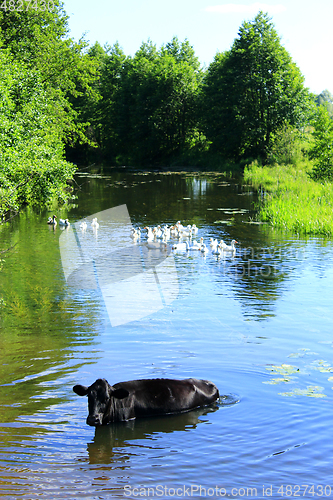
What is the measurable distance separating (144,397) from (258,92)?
2466 inches

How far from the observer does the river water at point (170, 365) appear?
5887 mm

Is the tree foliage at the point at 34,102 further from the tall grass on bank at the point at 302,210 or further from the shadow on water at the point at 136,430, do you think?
the tall grass on bank at the point at 302,210

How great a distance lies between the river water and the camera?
5.89 m

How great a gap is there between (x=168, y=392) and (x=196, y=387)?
438mm

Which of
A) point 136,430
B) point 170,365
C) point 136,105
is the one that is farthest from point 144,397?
point 136,105

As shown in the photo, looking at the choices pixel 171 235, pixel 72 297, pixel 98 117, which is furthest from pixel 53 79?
pixel 98 117

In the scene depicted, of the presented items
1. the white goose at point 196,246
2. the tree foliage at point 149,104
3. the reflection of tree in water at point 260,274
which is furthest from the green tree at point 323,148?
the tree foliage at point 149,104

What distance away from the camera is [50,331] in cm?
1077

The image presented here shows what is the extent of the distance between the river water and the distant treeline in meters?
4.17

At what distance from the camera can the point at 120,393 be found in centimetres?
684

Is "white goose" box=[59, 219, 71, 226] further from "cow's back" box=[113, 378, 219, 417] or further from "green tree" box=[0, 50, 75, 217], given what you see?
"cow's back" box=[113, 378, 219, 417]

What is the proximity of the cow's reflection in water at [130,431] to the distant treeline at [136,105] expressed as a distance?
920 cm

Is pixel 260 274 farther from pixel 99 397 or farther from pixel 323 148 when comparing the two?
pixel 323 148

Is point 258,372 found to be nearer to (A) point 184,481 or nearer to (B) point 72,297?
(A) point 184,481
